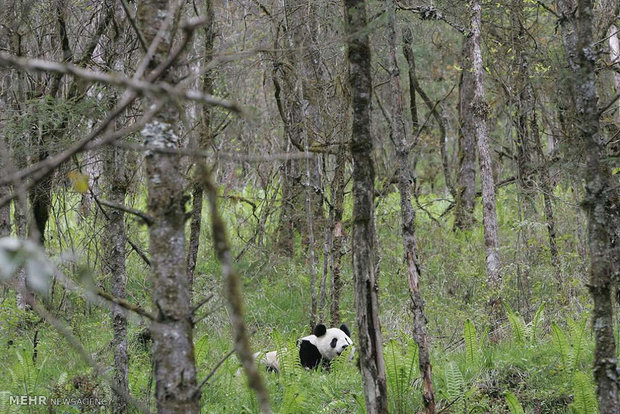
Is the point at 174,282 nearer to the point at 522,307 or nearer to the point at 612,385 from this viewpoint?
the point at 612,385

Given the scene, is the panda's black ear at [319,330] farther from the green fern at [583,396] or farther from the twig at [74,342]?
the twig at [74,342]

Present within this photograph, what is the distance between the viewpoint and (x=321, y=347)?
797 cm

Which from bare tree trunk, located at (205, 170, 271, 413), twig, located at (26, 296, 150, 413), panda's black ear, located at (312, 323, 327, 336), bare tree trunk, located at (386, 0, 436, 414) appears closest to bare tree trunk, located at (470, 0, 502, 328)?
panda's black ear, located at (312, 323, 327, 336)

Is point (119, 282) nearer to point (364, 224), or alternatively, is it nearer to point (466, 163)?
point (364, 224)

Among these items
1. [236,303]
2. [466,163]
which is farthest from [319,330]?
[466,163]

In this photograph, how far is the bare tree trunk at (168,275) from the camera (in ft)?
8.52

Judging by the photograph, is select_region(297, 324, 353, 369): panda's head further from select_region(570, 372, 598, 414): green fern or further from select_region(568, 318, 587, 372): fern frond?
select_region(570, 372, 598, 414): green fern

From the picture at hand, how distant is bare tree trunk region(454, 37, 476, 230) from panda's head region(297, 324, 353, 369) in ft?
21.6

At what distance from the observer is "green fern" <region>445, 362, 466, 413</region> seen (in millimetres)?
5988

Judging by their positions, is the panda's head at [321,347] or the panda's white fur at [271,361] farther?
the panda's head at [321,347]

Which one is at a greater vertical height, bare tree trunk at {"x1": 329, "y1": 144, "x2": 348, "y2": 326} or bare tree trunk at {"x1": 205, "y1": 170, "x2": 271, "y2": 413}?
bare tree trunk at {"x1": 329, "y1": 144, "x2": 348, "y2": 326}

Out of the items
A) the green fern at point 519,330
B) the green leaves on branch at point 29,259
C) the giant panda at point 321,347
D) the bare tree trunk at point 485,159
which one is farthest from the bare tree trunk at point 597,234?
the bare tree trunk at point 485,159

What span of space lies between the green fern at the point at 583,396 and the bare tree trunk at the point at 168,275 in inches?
156

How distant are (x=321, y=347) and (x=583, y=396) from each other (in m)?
3.32
